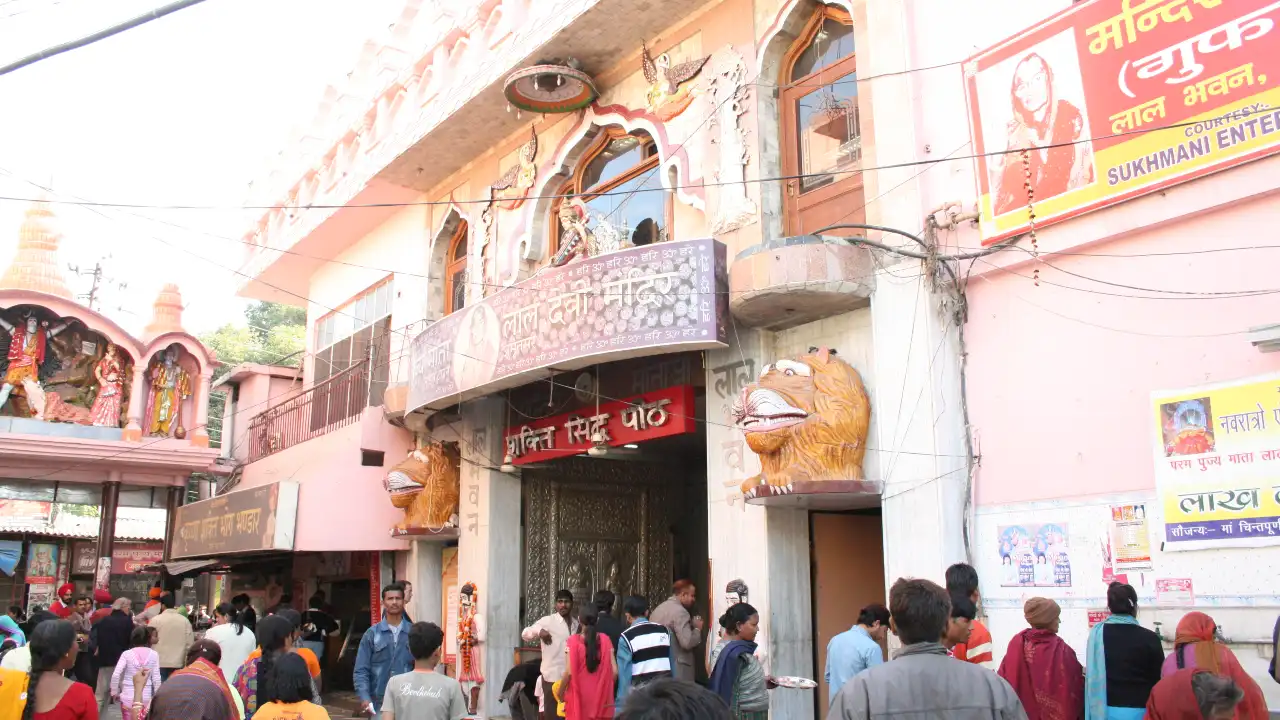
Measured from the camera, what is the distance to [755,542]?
984 cm

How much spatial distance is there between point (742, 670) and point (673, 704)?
4.71m

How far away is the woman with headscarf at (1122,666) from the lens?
5441 mm

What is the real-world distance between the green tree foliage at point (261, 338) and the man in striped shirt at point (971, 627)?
1478 inches

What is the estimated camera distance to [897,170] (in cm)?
895

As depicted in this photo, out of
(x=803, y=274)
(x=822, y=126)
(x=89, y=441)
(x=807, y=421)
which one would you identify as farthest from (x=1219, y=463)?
(x=89, y=441)

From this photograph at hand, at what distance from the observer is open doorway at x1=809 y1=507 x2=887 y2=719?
10008 mm

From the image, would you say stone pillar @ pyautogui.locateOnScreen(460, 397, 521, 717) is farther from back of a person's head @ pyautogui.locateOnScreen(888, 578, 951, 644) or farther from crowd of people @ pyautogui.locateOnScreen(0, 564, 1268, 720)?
back of a person's head @ pyautogui.locateOnScreen(888, 578, 951, 644)

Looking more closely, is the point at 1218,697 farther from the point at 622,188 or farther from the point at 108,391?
the point at 108,391

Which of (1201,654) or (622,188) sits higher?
(622,188)

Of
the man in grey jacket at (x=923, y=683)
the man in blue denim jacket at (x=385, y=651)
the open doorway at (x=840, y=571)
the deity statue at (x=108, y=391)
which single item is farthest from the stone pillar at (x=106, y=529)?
the man in grey jacket at (x=923, y=683)

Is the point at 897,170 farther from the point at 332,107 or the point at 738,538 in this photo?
the point at 332,107

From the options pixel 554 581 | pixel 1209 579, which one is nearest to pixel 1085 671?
pixel 1209 579

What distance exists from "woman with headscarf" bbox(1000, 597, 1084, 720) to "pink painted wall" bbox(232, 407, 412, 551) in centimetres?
1073

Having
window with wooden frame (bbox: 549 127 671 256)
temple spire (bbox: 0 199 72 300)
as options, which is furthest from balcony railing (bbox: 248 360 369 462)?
temple spire (bbox: 0 199 72 300)
